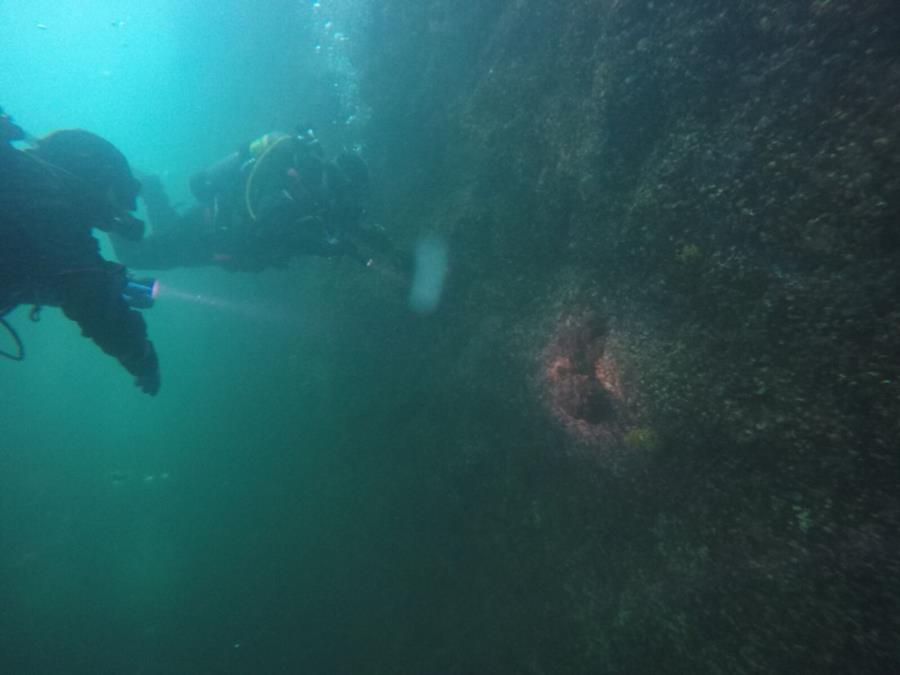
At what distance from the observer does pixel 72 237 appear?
430cm

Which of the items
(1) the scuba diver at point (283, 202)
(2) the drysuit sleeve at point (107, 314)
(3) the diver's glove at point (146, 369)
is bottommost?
(3) the diver's glove at point (146, 369)

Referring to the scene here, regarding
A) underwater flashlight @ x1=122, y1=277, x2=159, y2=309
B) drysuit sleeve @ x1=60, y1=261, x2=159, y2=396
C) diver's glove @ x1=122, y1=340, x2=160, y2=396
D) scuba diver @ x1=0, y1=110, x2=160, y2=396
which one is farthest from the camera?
underwater flashlight @ x1=122, y1=277, x2=159, y2=309

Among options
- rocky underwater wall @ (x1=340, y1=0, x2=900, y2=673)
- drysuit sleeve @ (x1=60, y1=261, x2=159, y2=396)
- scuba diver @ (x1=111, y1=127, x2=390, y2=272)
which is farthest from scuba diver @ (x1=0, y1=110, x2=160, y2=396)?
rocky underwater wall @ (x1=340, y1=0, x2=900, y2=673)

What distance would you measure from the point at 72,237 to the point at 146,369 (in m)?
1.70

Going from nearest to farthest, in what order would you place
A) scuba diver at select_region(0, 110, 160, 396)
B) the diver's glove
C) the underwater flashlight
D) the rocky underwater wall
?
the rocky underwater wall, scuba diver at select_region(0, 110, 160, 396), the diver's glove, the underwater flashlight

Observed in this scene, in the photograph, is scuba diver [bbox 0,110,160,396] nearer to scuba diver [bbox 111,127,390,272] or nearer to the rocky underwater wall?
scuba diver [bbox 111,127,390,272]

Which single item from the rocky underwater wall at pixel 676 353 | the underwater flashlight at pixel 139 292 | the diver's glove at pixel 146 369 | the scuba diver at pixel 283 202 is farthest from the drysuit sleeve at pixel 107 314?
the rocky underwater wall at pixel 676 353

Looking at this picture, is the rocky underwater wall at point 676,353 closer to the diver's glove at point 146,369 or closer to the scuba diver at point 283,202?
the scuba diver at point 283,202

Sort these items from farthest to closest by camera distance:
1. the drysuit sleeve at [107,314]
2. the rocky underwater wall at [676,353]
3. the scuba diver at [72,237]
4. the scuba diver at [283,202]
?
1. the scuba diver at [283,202]
2. the drysuit sleeve at [107,314]
3. the scuba diver at [72,237]
4. the rocky underwater wall at [676,353]

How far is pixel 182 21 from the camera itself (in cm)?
2194

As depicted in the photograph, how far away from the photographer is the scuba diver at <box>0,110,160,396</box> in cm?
386

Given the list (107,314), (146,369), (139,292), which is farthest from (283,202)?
(146,369)

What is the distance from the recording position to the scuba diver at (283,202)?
6.20m

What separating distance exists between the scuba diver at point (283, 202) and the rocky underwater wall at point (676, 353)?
1829 millimetres
